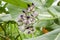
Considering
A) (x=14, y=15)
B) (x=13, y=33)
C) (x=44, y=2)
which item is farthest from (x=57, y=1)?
(x=13, y=33)

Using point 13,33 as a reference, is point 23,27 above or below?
above

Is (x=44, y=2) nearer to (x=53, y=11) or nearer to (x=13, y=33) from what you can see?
(x=53, y=11)

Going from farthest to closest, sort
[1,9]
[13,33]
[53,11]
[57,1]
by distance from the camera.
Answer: [13,33]
[1,9]
[57,1]
[53,11]

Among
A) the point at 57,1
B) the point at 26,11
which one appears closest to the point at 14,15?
the point at 26,11

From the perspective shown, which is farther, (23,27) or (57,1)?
(57,1)

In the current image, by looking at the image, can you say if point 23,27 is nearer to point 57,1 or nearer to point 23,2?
point 23,2

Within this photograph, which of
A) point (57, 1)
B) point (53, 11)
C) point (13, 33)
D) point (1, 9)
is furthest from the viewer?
point (13, 33)
